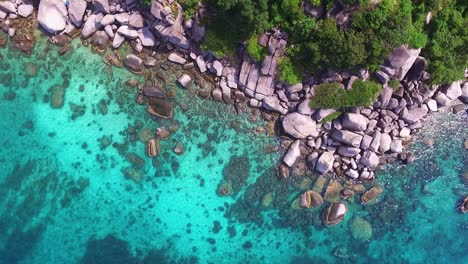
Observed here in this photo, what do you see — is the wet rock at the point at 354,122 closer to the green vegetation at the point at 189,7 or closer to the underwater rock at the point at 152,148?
the green vegetation at the point at 189,7

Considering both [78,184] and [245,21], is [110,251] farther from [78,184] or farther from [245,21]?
[245,21]

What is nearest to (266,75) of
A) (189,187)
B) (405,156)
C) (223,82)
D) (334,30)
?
(223,82)

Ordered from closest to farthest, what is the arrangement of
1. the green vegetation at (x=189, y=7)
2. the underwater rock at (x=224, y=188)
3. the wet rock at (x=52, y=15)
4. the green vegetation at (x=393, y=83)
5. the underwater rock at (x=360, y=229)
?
the green vegetation at (x=189, y=7), the green vegetation at (x=393, y=83), the wet rock at (x=52, y=15), the underwater rock at (x=224, y=188), the underwater rock at (x=360, y=229)

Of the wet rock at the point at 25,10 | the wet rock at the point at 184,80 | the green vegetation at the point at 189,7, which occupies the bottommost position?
the wet rock at the point at 184,80

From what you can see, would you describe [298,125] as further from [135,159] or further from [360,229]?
[135,159]

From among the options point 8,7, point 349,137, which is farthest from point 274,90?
point 8,7

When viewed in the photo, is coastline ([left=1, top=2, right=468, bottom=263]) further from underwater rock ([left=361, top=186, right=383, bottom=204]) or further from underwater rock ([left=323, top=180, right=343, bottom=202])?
underwater rock ([left=323, top=180, right=343, bottom=202])

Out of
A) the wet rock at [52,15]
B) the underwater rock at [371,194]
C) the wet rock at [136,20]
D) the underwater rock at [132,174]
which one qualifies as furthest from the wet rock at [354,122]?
the wet rock at [52,15]
